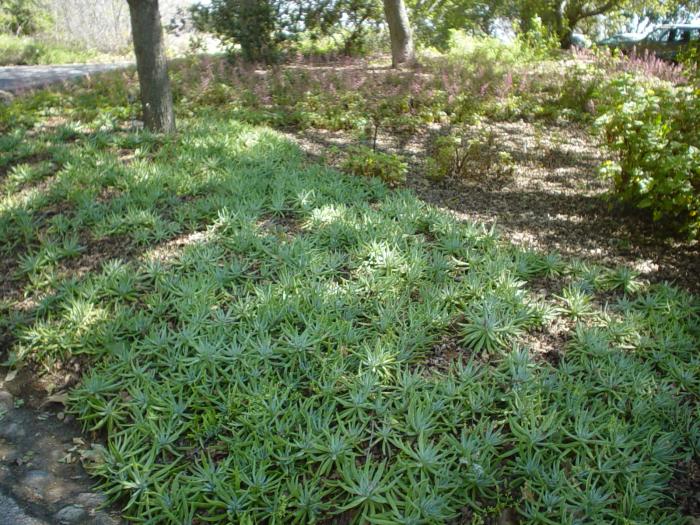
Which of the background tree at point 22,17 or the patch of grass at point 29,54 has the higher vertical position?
the background tree at point 22,17

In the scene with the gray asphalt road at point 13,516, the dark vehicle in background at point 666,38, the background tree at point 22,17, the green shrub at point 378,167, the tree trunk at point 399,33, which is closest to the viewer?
the gray asphalt road at point 13,516

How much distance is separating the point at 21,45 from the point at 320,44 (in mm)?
10553

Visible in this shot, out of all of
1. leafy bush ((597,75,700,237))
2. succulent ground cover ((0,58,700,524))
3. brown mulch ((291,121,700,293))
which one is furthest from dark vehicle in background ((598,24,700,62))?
succulent ground cover ((0,58,700,524))

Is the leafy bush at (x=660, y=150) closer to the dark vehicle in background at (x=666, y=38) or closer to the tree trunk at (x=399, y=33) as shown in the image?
the tree trunk at (x=399, y=33)

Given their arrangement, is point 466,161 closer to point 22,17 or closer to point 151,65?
point 151,65

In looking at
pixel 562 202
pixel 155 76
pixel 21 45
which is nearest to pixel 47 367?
pixel 155 76

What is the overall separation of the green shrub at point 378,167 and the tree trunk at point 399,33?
6263 millimetres

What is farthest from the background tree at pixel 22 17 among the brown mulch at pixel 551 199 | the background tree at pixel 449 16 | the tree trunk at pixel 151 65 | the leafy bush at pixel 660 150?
the leafy bush at pixel 660 150

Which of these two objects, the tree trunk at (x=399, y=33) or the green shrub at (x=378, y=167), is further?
the tree trunk at (x=399, y=33)

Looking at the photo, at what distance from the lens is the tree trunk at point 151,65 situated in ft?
22.7

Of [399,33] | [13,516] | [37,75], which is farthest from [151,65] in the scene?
[37,75]

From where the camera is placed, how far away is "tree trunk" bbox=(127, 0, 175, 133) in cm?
691

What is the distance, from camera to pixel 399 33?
12109 mm

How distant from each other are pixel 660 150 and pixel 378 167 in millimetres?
2955
